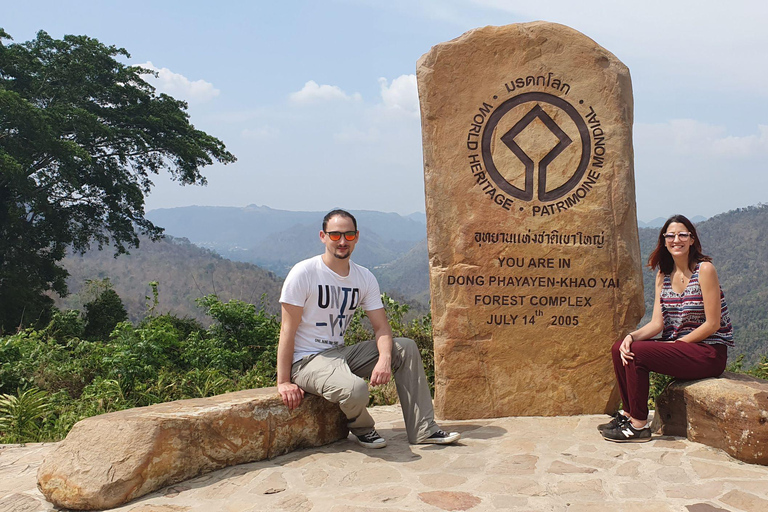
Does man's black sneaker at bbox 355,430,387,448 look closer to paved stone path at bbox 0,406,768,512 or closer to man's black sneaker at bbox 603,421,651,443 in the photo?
paved stone path at bbox 0,406,768,512

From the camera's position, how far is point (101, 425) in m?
3.76

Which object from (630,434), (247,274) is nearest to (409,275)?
(247,274)

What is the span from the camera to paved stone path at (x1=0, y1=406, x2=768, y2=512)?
3463mm

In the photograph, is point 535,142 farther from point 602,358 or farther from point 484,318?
point 602,358

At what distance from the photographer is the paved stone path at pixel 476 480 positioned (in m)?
3.46

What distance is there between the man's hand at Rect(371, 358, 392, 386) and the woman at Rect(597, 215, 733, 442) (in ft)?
5.35

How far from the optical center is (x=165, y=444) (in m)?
3.73

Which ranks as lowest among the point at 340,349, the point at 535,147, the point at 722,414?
the point at 722,414

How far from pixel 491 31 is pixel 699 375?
9.96 feet

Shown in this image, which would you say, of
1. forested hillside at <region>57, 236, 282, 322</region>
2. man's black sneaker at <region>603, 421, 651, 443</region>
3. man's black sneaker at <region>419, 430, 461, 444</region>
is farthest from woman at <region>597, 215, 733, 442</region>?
forested hillside at <region>57, 236, 282, 322</region>

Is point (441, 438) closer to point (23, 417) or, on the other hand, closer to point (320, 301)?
point (320, 301)

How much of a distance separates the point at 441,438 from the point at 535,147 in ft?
7.91

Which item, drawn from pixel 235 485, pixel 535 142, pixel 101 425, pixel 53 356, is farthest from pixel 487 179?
pixel 53 356

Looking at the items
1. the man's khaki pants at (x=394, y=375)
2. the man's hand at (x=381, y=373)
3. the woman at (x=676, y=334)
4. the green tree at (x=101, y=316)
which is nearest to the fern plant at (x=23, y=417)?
the man's khaki pants at (x=394, y=375)
